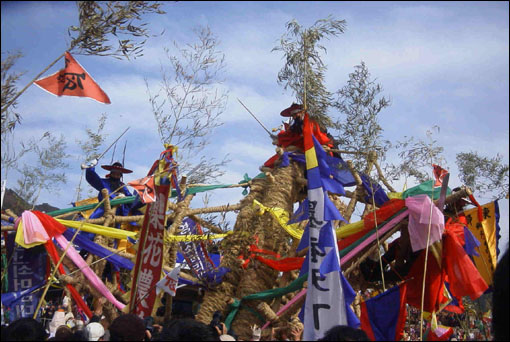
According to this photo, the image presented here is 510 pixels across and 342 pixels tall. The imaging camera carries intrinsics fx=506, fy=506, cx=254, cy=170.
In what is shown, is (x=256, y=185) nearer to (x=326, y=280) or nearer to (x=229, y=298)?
(x=229, y=298)

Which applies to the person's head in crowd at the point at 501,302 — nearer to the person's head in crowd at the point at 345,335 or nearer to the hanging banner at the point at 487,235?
the person's head in crowd at the point at 345,335

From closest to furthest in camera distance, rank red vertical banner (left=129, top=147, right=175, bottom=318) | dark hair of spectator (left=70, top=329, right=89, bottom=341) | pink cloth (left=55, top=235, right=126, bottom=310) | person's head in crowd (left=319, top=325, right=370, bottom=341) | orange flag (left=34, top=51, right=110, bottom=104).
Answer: person's head in crowd (left=319, top=325, right=370, bottom=341) → dark hair of spectator (left=70, top=329, right=89, bottom=341) → orange flag (left=34, top=51, right=110, bottom=104) → red vertical banner (left=129, top=147, right=175, bottom=318) → pink cloth (left=55, top=235, right=126, bottom=310)

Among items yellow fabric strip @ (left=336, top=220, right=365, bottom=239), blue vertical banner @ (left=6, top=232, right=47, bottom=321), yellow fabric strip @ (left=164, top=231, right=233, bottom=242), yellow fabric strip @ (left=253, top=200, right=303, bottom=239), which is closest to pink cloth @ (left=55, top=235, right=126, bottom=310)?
blue vertical banner @ (left=6, top=232, right=47, bottom=321)

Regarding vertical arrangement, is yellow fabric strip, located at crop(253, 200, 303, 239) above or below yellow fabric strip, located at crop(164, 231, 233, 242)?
above

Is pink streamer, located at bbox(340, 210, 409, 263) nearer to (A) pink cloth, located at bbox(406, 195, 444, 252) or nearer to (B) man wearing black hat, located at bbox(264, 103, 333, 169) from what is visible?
(A) pink cloth, located at bbox(406, 195, 444, 252)

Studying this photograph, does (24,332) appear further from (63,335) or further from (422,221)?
(422,221)

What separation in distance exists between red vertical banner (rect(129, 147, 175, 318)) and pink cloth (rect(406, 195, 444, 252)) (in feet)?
10.5

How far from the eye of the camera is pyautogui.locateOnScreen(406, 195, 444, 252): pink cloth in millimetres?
5980

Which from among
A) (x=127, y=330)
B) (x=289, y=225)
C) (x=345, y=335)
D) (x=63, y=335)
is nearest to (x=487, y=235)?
(x=289, y=225)

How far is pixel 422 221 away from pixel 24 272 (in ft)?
17.8

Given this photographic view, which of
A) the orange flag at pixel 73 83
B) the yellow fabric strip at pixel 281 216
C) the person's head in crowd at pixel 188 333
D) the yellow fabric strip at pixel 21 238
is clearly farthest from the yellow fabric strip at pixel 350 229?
the yellow fabric strip at pixel 21 238

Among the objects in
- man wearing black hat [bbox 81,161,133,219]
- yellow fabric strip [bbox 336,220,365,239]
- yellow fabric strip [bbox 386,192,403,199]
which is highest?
man wearing black hat [bbox 81,161,133,219]

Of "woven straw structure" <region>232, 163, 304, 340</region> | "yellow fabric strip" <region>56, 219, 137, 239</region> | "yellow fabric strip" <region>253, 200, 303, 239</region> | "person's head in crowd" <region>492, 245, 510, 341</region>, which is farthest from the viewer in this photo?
"yellow fabric strip" <region>56, 219, 137, 239</region>

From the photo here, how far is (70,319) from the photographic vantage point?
868cm
